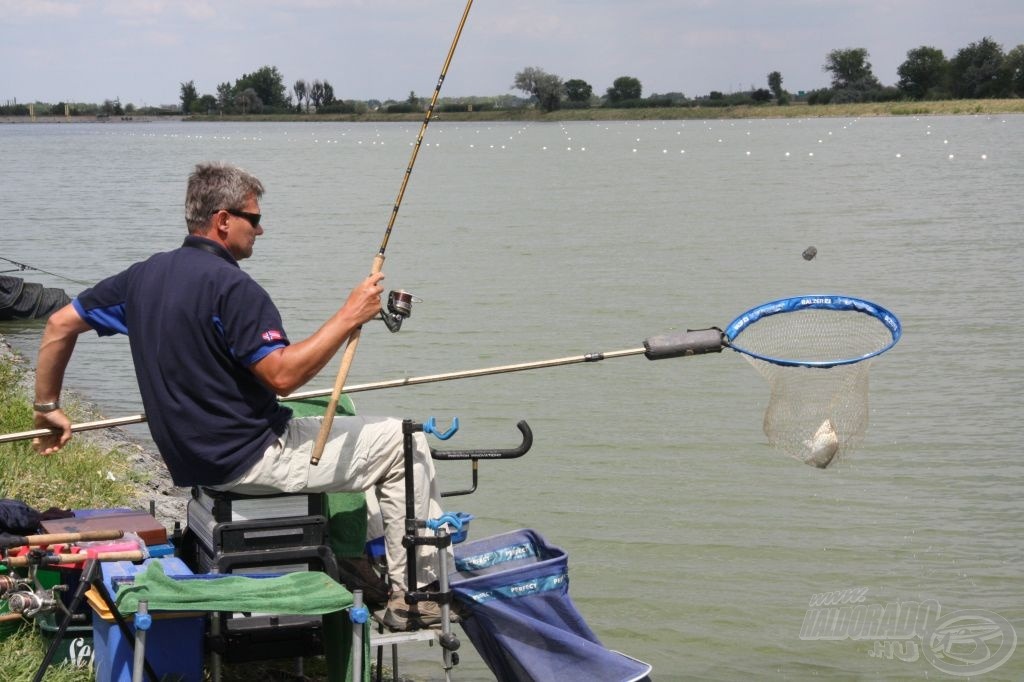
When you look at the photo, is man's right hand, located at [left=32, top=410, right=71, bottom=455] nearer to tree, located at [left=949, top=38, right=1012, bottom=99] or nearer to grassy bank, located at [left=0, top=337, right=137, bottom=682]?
grassy bank, located at [left=0, top=337, right=137, bottom=682]

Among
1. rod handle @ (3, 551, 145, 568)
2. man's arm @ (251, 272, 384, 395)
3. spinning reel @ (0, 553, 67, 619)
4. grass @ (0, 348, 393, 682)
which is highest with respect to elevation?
man's arm @ (251, 272, 384, 395)

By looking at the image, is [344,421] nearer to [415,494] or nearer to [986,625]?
[415,494]

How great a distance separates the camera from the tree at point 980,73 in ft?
427

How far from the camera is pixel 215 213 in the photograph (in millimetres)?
4457

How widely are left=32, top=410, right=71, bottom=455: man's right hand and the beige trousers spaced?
839mm

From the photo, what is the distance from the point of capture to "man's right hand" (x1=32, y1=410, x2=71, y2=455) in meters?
4.85

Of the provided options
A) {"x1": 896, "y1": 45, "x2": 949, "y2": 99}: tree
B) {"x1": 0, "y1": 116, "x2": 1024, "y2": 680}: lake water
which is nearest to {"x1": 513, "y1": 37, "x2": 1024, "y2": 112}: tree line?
{"x1": 896, "y1": 45, "x2": 949, "y2": 99}: tree

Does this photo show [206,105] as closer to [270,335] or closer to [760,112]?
[760,112]

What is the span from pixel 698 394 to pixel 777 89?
151m

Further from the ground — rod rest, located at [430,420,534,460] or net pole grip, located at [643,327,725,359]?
net pole grip, located at [643,327,725,359]

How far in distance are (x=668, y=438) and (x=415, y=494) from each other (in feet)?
20.1

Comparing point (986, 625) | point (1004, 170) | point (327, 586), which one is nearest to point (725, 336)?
point (327, 586)

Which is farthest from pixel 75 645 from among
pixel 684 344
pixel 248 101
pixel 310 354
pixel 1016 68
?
pixel 248 101

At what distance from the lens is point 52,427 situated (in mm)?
4871
